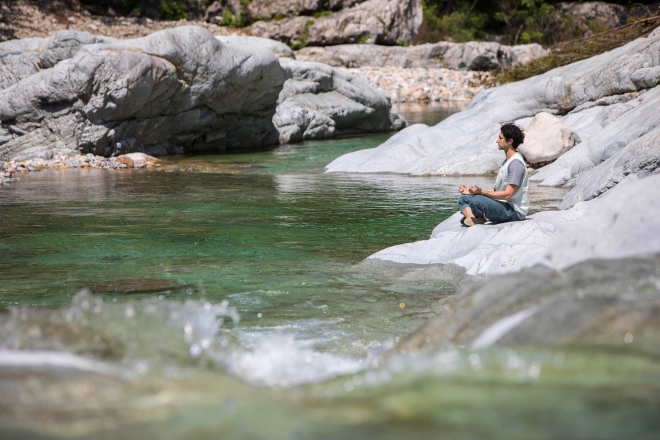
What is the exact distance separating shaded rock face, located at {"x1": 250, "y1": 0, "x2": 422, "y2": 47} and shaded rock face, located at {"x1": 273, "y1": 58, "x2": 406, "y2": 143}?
54.8 feet

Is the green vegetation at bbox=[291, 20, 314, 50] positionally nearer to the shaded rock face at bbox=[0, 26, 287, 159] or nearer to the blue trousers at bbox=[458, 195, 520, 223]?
the shaded rock face at bbox=[0, 26, 287, 159]

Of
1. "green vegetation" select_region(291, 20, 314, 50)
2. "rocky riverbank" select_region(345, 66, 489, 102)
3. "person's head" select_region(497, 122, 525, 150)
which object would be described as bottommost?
"person's head" select_region(497, 122, 525, 150)

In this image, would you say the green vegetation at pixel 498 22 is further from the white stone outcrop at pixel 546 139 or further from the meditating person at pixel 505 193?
the meditating person at pixel 505 193

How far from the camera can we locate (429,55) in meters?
41.7

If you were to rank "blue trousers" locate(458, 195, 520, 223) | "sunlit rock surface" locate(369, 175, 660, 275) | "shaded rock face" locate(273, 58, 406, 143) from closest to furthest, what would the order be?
"sunlit rock surface" locate(369, 175, 660, 275) < "blue trousers" locate(458, 195, 520, 223) < "shaded rock face" locate(273, 58, 406, 143)

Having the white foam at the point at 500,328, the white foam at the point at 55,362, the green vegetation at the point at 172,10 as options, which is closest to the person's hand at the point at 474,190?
the white foam at the point at 500,328

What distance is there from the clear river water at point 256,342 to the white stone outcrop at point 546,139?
246 cm

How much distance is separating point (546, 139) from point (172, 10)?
31888mm

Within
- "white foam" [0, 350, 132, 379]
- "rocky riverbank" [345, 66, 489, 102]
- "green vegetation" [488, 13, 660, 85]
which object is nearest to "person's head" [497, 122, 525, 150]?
"white foam" [0, 350, 132, 379]

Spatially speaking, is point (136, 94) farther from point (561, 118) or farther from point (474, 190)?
point (474, 190)

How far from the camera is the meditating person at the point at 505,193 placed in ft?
25.2

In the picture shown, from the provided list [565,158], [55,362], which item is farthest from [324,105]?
[55,362]

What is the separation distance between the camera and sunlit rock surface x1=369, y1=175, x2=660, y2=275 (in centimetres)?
441

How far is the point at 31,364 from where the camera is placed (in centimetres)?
330
